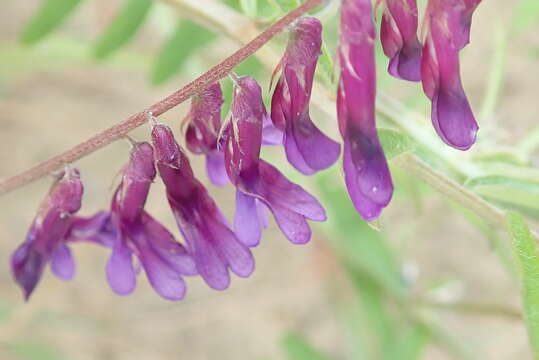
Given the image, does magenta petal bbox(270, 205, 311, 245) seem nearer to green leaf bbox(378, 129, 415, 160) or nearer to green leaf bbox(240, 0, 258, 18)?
green leaf bbox(378, 129, 415, 160)

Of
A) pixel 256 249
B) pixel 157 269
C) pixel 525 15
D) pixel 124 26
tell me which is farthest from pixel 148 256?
pixel 256 249

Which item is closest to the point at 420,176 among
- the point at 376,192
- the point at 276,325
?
the point at 376,192

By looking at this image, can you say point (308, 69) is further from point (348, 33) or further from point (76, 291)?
point (76, 291)

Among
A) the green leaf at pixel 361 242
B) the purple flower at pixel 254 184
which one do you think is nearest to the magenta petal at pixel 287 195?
the purple flower at pixel 254 184

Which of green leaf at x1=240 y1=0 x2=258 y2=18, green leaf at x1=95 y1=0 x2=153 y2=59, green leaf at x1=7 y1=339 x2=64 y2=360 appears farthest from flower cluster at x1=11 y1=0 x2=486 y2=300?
green leaf at x1=7 y1=339 x2=64 y2=360

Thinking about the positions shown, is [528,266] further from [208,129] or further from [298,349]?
[298,349]

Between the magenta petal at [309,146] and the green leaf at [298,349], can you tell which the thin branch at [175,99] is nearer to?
the magenta petal at [309,146]
